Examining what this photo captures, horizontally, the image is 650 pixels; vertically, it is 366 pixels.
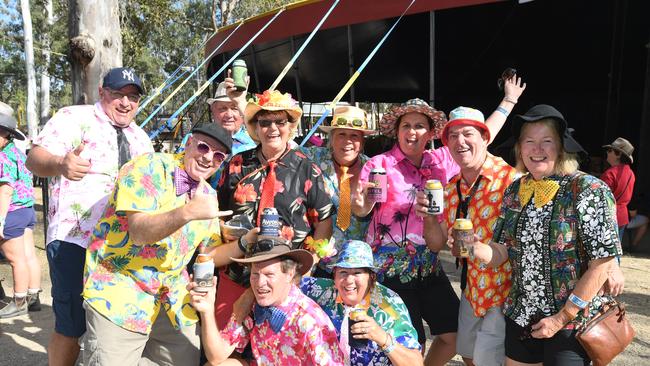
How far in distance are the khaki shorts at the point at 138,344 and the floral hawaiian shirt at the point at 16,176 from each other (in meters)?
2.94

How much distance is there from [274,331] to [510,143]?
158cm

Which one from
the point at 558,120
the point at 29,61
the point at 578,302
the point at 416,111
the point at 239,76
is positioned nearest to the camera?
the point at 578,302

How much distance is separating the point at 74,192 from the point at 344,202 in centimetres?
157

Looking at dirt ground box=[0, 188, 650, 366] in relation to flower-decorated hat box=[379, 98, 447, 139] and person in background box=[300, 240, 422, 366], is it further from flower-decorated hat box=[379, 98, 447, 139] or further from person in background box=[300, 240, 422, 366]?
flower-decorated hat box=[379, 98, 447, 139]

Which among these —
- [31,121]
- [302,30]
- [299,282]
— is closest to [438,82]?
[302,30]

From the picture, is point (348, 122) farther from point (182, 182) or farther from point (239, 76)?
point (182, 182)

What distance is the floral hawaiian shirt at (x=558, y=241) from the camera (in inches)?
85.2

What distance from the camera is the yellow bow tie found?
2316 mm

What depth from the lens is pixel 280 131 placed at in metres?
2.85

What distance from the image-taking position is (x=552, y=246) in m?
2.28

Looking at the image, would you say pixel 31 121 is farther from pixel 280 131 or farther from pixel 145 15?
pixel 280 131

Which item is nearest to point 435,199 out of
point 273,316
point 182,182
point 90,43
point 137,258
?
point 273,316

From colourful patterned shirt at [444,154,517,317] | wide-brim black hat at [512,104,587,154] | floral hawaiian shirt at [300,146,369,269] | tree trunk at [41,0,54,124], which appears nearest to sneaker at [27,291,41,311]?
floral hawaiian shirt at [300,146,369,269]

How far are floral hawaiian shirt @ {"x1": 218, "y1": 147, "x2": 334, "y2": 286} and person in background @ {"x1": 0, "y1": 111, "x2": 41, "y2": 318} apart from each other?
116 inches
